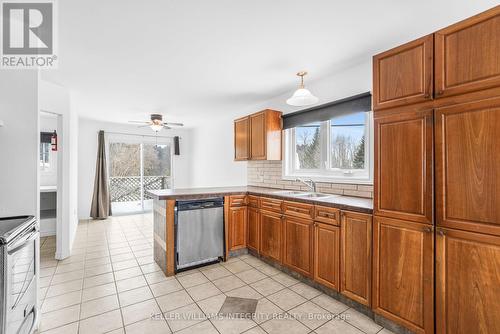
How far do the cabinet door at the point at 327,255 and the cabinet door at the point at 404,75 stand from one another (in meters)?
1.22

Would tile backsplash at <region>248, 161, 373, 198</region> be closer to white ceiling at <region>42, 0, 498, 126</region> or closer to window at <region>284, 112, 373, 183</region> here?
window at <region>284, 112, 373, 183</region>

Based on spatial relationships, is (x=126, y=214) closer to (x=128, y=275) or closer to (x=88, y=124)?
(x=88, y=124)

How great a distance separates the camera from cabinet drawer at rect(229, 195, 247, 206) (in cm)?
327

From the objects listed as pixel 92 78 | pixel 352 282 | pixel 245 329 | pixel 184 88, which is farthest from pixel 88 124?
pixel 352 282

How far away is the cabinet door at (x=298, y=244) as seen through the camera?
250 centimetres

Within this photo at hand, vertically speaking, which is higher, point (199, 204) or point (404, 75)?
point (404, 75)

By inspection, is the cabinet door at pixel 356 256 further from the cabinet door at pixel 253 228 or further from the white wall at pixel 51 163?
the white wall at pixel 51 163

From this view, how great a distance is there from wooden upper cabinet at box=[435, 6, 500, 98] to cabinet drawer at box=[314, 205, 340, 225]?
1231 millimetres

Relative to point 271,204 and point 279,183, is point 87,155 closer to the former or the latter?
point 279,183

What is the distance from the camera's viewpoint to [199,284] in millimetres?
2592

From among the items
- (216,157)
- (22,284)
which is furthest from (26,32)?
(216,157)

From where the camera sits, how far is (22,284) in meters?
1.51

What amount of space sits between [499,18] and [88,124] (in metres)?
7.06

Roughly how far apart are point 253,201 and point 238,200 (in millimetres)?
215
